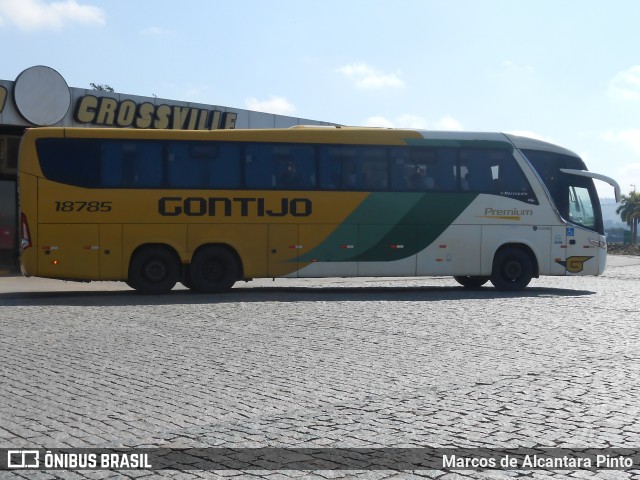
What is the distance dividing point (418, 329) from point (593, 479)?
7.59 meters

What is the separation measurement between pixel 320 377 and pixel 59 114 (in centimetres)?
1977

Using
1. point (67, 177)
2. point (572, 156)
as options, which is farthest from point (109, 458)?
point (572, 156)

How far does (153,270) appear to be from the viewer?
19047 millimetres

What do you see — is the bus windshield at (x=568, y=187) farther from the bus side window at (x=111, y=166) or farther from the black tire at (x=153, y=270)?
the bus side window at (x=111, y=166)

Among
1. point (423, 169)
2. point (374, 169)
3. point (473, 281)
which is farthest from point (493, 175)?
point (473, 281)

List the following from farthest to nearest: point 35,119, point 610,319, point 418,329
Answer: point 35,119, point 610,319, point 418,329

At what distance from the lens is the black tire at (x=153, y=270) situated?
19.0 m

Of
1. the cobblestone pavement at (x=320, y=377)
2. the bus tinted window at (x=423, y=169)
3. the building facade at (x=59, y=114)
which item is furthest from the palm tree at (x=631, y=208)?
the cobblestone pavement at (x=320, y=377)

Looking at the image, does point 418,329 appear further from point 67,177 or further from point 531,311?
point 67,177

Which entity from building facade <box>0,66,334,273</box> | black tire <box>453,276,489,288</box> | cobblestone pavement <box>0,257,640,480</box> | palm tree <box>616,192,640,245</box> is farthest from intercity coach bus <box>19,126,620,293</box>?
palm tree <box>616,192,640,245</box>

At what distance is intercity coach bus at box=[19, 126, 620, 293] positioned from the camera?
735 inches

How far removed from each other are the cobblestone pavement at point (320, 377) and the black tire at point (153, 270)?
7.38 ft

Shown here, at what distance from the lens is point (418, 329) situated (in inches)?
506

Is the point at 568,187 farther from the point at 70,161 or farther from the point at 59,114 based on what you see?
the point at 59,114
